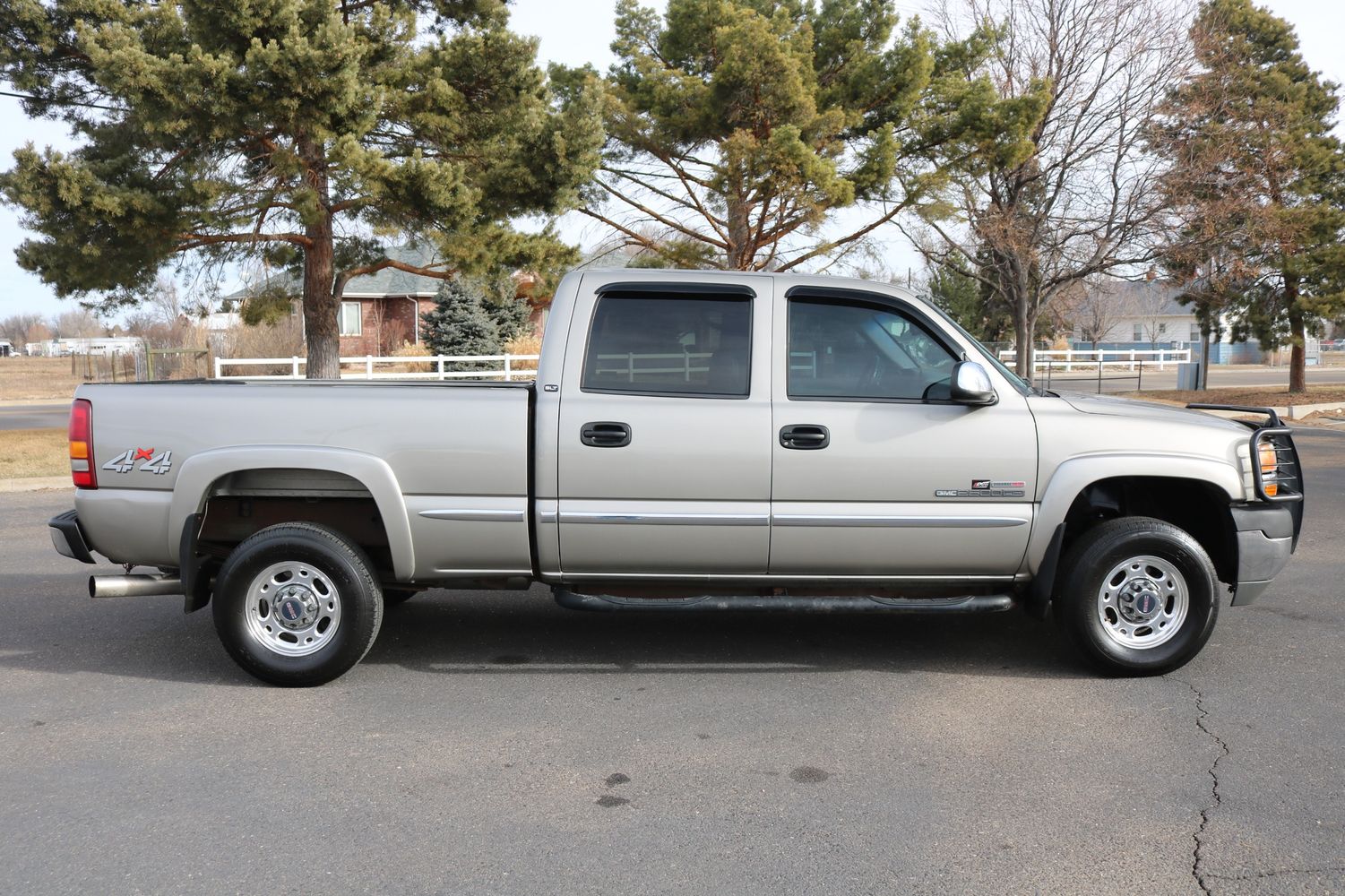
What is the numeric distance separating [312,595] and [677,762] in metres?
2.03

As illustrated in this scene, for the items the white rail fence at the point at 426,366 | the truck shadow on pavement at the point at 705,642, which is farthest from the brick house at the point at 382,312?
the truck shadow on pavement at the point at 705,642

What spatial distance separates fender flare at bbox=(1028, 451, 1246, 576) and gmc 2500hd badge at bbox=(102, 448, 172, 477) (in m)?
4.07

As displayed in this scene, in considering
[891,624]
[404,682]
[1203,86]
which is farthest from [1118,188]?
[404,682]

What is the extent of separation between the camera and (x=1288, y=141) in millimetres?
24172

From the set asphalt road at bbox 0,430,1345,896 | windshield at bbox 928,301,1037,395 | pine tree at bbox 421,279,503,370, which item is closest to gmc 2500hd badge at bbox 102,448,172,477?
asphalt road at bbox 0,430,1345,896

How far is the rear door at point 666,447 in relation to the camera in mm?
5121

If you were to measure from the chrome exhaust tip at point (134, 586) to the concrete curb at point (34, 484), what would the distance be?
8.95 meters

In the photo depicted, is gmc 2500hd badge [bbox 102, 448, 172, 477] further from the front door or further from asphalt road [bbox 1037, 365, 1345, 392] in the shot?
asphalt road [bbox 1037, 365, 1345, 392]

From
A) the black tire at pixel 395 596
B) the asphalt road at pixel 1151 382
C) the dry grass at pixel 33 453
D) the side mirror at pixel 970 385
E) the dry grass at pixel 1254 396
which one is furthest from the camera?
the asphalt road at pixel 1151 382

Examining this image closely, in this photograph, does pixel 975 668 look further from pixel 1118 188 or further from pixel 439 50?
pixel 1118 188

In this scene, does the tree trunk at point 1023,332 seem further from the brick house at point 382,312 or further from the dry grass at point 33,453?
the brick house at point 382,312

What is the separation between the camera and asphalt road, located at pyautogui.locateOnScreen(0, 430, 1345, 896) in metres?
3.45

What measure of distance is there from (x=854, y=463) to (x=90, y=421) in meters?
3.58

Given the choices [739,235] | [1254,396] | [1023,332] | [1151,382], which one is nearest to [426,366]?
[739,235]
